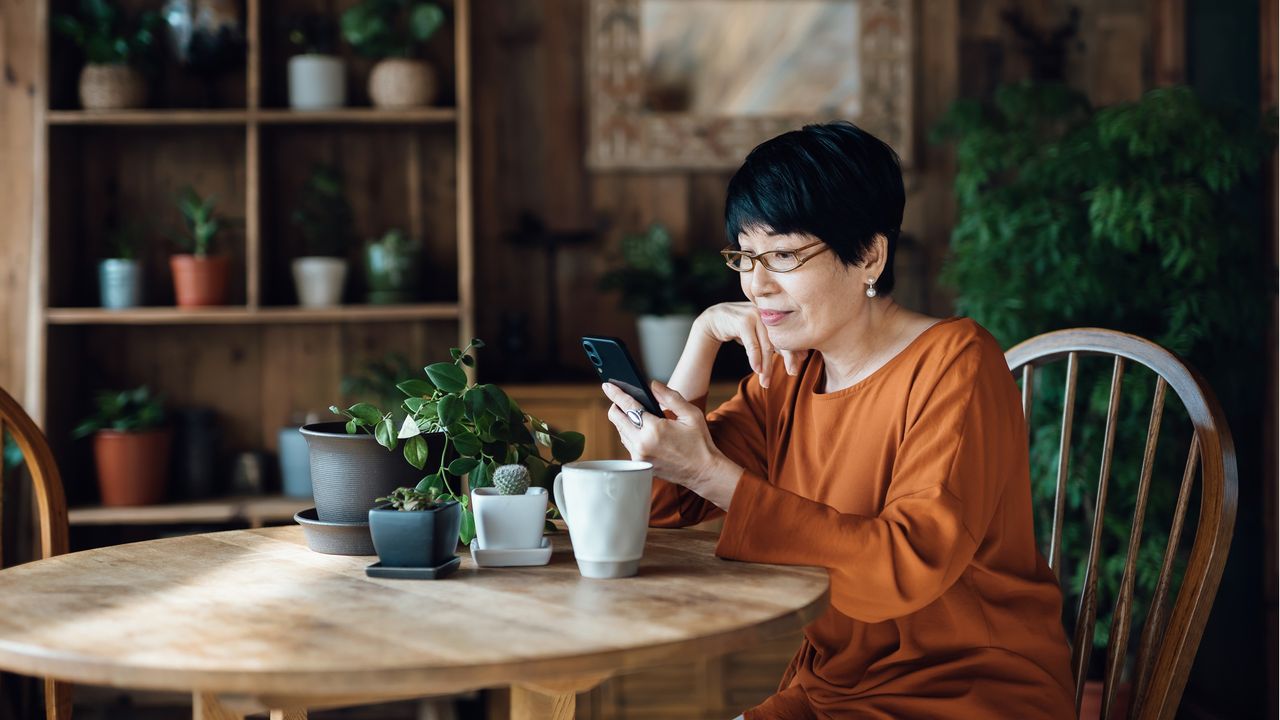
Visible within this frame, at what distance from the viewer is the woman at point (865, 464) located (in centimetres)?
121

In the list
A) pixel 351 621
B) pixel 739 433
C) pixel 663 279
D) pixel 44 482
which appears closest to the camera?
pixel 351 621

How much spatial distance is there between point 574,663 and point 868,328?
0.73 meters

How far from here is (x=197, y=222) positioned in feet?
10.1

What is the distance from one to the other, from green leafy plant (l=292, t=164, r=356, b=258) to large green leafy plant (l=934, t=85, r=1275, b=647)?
1583mm

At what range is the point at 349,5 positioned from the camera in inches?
128

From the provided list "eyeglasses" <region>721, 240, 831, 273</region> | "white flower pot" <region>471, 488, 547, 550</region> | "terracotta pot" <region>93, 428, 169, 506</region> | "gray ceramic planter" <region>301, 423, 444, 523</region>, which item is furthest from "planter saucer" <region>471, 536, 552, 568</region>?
"terracotta pot" <region>93, 428, 169, 506</region>

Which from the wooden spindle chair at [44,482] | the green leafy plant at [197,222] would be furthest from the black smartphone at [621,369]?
the green leafy plant at [197,222]

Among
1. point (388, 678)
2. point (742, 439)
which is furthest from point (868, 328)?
point (388, 678)

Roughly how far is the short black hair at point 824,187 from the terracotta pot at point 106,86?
7.11 feet

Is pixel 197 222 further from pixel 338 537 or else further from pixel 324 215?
pixel 338 537

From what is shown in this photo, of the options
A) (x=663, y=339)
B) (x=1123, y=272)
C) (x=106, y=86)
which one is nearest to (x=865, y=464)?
(x=1123, y=272)

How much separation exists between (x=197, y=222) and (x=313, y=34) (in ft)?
1.96

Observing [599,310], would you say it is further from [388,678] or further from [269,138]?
[388,678]

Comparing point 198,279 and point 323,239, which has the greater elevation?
point 323,239
